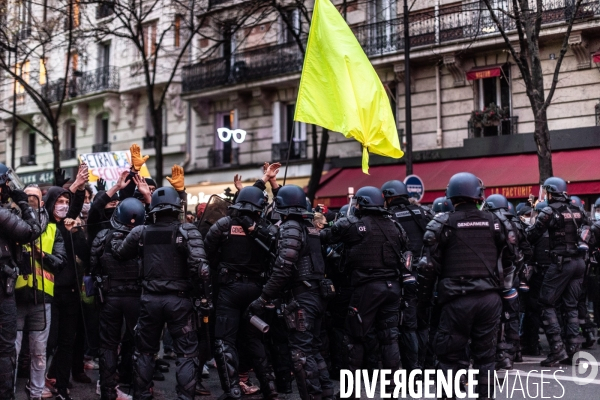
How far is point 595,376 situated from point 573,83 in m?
12.7

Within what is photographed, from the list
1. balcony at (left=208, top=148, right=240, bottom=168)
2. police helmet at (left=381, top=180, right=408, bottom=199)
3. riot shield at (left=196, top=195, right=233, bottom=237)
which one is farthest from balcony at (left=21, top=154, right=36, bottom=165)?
police helmet at (left=381, top=180, right=408, bottom=199)

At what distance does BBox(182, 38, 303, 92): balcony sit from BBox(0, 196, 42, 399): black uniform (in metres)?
18.7

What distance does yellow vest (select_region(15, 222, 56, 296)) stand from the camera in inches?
285

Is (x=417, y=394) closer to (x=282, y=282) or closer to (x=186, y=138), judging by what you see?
(x=282, y=282)

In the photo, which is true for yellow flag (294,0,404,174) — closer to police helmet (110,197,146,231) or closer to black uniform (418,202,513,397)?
police helmet (110,197,146,231)

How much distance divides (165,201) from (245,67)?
66.6ft

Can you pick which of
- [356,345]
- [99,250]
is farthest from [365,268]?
[99,250]

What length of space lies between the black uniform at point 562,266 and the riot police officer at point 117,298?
5.11 metres

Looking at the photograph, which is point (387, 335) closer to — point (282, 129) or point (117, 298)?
point (117, 298)

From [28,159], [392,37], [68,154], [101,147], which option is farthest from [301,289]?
[28,159]

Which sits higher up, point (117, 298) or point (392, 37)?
point (392, 37)

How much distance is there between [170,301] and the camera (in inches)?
273

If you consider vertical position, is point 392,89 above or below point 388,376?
above

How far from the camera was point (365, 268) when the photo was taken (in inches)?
296
